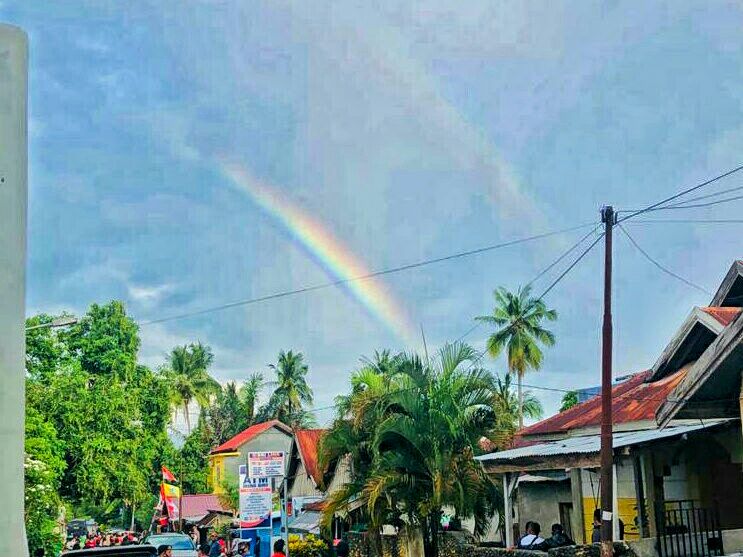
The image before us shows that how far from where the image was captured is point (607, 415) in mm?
15750

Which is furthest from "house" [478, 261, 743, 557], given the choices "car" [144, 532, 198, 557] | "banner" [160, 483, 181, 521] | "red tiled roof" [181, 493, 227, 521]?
"red tiled roof" [181, 493, 227, 521]

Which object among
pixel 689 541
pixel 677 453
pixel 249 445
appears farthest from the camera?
pixel 249 445

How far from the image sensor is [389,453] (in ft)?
67.9

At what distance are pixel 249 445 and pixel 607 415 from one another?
5753cm

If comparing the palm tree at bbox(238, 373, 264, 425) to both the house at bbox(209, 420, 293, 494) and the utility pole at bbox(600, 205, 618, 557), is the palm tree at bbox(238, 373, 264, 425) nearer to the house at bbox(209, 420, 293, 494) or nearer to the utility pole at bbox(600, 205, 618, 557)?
the house at bbox(209, 420, 293, 494)

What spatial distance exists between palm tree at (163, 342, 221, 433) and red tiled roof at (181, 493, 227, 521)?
885 inches

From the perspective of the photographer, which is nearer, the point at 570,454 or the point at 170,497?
the point at 570,454

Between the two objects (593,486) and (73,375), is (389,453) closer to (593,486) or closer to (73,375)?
(593,486)

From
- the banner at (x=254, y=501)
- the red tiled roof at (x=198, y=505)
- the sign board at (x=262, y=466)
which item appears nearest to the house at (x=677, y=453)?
the sign board at (x=262, y=466)

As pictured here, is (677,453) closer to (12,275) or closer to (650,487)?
(650,487)

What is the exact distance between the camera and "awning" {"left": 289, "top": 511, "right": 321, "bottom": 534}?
37431 millimetres

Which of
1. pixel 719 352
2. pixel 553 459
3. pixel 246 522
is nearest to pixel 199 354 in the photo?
pixel 246 522

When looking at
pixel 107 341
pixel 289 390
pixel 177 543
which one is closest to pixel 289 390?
pixel 289 390

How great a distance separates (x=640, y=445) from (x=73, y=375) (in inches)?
1395
